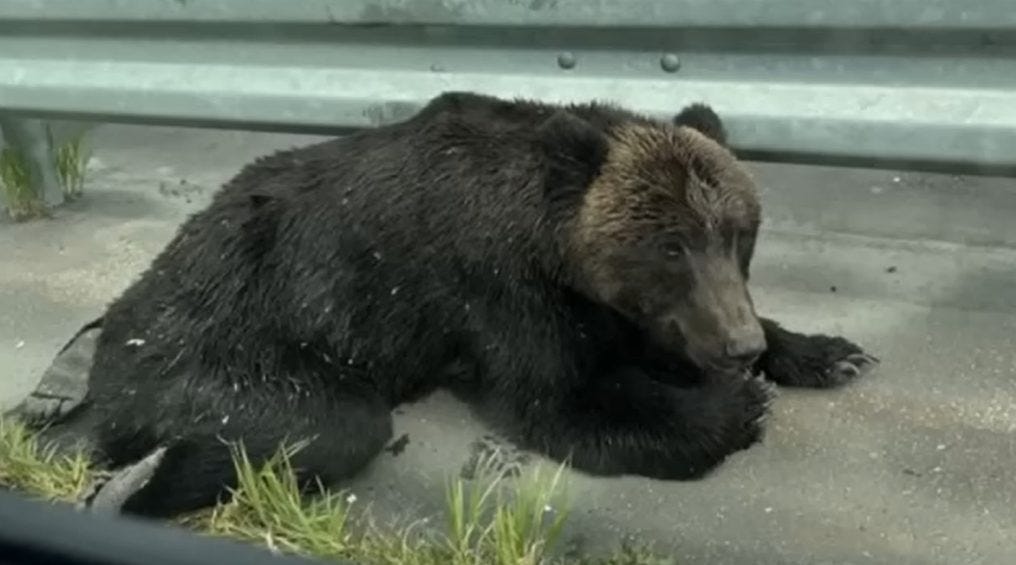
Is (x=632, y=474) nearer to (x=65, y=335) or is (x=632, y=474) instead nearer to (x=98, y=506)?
(x=98, y=506)

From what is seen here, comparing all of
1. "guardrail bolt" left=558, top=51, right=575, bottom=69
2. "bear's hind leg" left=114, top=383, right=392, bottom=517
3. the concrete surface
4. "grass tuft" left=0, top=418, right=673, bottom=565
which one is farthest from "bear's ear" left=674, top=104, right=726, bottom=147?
"bear's hind leg" left=114, top=383, right=392, bottom=517

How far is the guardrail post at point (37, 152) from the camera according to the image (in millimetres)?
5992

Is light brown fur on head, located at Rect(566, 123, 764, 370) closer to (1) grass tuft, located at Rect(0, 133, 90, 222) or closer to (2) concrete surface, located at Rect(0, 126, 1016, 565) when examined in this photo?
(2) concrete surface, located at Rect(0, 126, 1016, 565)

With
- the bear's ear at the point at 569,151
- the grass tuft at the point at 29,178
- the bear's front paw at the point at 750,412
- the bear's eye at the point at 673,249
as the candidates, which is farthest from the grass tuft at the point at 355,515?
the grass tuft at the point at 29,178

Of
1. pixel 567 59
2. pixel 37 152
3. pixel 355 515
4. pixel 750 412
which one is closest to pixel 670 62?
pixel 567 59

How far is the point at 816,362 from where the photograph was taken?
4.43 meters

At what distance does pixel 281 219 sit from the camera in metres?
4.35

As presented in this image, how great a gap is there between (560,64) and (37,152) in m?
2.56

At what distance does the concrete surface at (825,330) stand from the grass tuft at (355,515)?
12cm

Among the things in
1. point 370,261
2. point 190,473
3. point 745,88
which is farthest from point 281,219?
point 745,88

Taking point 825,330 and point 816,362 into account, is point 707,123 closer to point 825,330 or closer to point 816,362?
point 816,362

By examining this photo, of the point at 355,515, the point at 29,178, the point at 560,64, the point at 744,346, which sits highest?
the point at 560,64

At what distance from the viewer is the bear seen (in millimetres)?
4004

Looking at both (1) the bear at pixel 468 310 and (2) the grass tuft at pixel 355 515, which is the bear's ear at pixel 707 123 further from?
(2) the grass tuft at pixel 355 515
